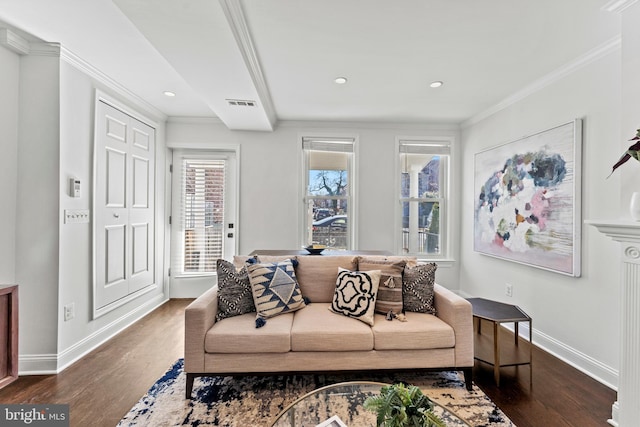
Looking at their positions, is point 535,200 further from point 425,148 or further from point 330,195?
point 330,195

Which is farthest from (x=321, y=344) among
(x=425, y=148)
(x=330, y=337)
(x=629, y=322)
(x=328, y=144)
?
(x=425, y=148)

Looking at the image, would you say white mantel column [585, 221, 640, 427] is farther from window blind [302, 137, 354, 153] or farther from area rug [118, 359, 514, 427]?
window blind [302, 137, 354, 153]

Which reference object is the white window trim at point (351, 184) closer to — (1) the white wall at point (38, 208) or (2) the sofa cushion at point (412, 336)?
(2) the sofa cushion at point (412, 336)

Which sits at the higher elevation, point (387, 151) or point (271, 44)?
point (271, 44)

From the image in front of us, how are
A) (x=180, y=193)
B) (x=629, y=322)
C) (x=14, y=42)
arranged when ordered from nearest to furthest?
(x=629, y=322) < (x=14, y=42) < (x=180, y=193)

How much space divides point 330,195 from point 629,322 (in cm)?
308

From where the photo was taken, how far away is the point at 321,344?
1.92 meters

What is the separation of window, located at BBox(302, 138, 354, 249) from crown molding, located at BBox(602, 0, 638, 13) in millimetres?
2677

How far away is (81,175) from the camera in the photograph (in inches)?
98.4

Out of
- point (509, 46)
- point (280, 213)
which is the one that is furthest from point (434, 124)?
point (280, 213)

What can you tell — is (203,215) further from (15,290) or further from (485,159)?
(485,159)

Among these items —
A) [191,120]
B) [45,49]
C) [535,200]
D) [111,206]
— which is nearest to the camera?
[45,49]

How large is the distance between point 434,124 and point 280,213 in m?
2.49

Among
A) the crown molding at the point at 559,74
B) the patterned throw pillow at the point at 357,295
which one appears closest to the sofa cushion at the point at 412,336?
the patterned throw pillow at the point at 357,295
